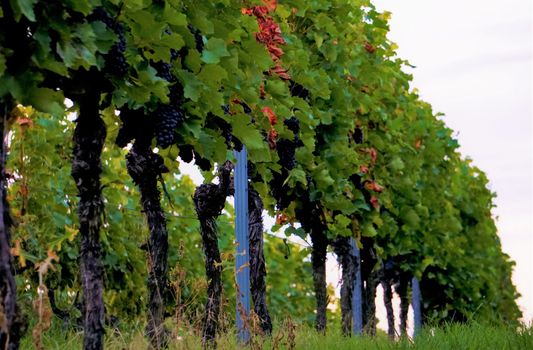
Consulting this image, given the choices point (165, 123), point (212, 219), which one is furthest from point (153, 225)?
point (165, 123)

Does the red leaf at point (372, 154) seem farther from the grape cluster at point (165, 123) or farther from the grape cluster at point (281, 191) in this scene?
the grape cluster at point (165, 123)

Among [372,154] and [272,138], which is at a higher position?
[372,154]

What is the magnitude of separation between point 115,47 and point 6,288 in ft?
5.58

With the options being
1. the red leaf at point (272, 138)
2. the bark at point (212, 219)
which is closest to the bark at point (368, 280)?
the red leaf at point (272, 138)

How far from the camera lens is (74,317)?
49.4ft

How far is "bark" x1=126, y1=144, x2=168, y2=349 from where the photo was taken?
28.9ft

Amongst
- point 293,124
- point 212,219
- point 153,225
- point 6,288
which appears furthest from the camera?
point 293,124

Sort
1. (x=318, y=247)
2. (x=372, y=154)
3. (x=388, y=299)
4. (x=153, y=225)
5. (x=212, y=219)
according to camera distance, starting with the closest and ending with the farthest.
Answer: (x=153, y=225)
(x=212, y=219)
(x=318, y=247)
(x=372, y=154)
(x=388, y=299)

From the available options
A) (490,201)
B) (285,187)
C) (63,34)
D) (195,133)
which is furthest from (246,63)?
(490,201)

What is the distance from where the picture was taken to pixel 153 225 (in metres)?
8.96

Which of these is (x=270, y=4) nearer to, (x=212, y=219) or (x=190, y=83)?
(x=212, y=219)

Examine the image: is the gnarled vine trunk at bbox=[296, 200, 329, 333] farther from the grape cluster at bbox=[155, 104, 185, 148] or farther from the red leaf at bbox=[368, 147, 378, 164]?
the grape cluster at bbox=[155, 104, 185, 148]

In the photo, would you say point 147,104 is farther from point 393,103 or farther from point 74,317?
point 393,103

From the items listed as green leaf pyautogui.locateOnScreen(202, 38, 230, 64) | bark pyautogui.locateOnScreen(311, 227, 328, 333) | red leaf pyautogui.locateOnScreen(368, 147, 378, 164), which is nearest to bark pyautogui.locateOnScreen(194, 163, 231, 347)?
green leaf pyautogui.locateOnScreen(202, 38, 230, 64)
